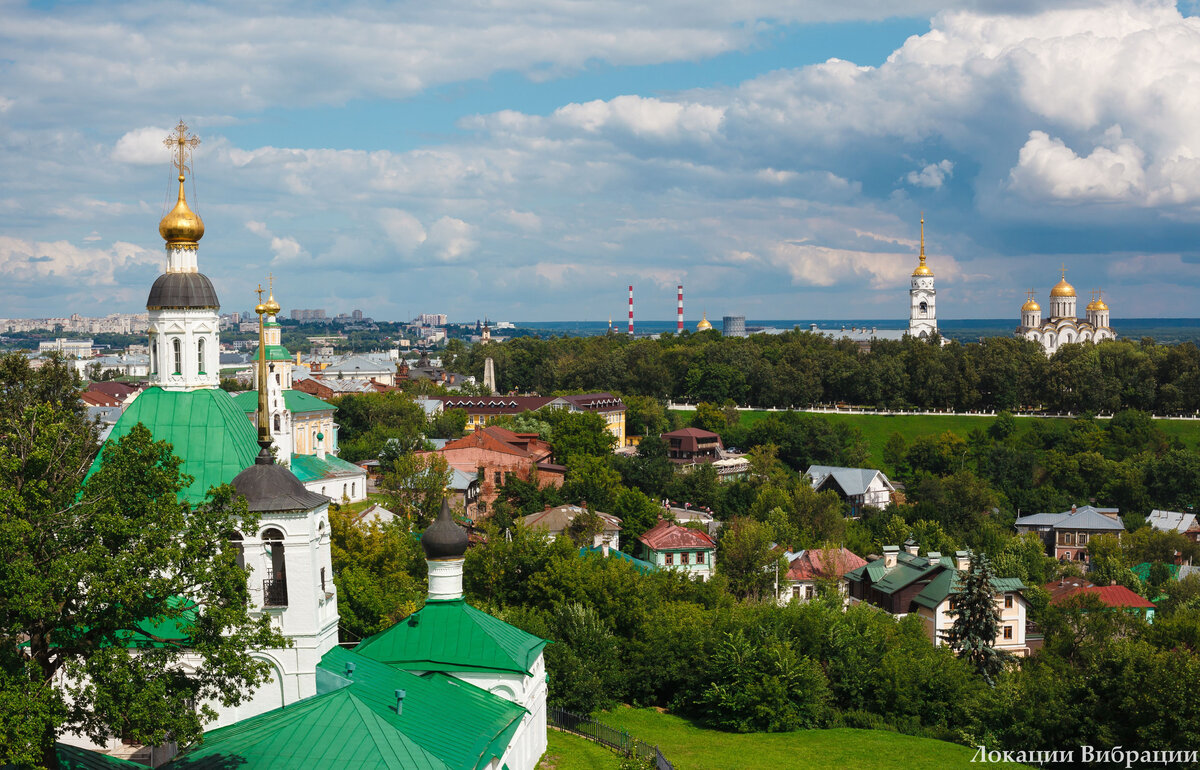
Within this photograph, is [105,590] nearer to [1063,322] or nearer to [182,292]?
[182,292]

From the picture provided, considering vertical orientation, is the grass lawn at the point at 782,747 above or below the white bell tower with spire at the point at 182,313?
below

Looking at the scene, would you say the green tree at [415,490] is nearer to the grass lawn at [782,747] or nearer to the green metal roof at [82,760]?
the grass lawn at [782,747]

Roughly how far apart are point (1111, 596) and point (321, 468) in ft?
106

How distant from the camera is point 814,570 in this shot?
46344 mm

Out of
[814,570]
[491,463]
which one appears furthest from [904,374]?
[814,570]

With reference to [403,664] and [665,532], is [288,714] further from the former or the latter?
[665,532]

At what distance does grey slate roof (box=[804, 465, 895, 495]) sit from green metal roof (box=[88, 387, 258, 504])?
50217mm

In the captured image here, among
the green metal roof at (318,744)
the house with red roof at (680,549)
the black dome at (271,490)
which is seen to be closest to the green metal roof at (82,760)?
the green metal roof at (318,744)

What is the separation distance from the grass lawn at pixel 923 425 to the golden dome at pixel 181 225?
6111 cm

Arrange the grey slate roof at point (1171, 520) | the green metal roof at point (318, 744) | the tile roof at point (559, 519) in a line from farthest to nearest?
the grey slate roof at point (1171, 520), the tile roof at point (559, 519), the green metal roof at point (318, 744)

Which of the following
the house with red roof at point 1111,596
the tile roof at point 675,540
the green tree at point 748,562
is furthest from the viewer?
the tile roof at point 675,540

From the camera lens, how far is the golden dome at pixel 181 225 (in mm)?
20422

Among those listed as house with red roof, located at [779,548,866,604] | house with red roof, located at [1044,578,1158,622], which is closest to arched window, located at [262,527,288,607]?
house with red roof, located at [779,548,866,604]

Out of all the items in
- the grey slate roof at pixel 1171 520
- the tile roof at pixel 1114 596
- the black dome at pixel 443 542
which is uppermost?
the black dome at pixel 443 542
